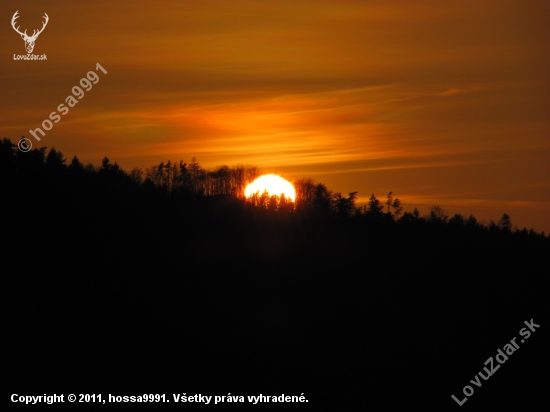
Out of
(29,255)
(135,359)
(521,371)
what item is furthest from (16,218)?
(521,371)

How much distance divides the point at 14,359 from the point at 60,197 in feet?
87.4

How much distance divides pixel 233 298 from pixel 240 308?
5.61 feet

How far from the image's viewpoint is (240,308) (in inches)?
2889

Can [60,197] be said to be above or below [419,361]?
above

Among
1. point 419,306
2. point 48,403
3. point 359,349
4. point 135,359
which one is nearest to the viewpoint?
point 48,403

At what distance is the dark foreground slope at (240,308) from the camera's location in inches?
2296

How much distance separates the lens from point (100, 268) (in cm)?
6875

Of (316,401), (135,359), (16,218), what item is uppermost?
(16,218)

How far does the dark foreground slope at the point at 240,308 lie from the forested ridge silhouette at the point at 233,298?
19 cm

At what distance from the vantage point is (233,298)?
245 feet

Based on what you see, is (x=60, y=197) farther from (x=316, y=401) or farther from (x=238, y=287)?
(x=316, y=401)

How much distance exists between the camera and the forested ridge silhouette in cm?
5897

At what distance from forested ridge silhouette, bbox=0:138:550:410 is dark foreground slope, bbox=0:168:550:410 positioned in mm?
190

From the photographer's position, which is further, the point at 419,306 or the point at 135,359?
the point at 419,306
